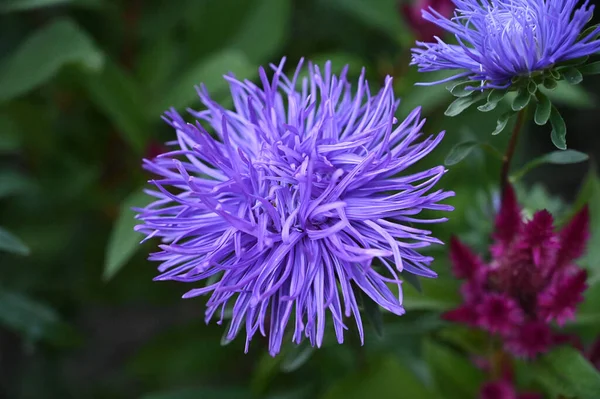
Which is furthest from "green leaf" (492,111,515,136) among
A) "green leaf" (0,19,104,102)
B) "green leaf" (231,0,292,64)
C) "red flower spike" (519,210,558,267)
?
"green leaf" (231,0,292,64)

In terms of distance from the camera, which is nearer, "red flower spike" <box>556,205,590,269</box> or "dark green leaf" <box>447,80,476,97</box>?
"dark green leaf" <box>447,80,476,97</box>

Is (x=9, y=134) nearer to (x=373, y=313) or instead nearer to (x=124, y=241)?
(x=124, y=241)

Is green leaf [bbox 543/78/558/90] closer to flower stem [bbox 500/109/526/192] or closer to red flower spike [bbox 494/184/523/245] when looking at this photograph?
flower stem [bbox 500/109/526/192]

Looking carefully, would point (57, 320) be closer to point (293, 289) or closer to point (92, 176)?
point (92, 176)

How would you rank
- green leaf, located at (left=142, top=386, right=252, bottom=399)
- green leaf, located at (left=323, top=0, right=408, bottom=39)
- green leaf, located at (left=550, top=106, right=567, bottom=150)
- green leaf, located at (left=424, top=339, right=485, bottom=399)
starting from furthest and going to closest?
green leaf, located at (left=323, top=0, right=408, bottom=39) → green leaf, located at (left=142, top=386, right=252, bottom=399) → green leaf, located at (left=424, top=339, right=485, bottom=399) → green leaf, located at (left=550, top=106, right=567, bottom=150)

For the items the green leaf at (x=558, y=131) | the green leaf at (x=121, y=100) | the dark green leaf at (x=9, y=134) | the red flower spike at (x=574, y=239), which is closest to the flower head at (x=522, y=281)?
the red flower spike at (x=574, y=239)

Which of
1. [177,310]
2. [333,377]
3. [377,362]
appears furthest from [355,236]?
[177,310]
